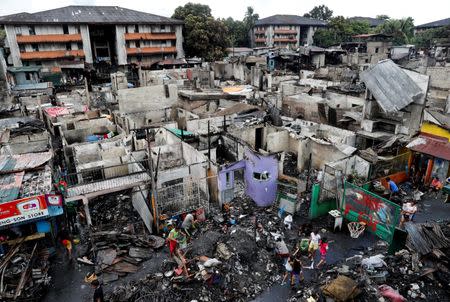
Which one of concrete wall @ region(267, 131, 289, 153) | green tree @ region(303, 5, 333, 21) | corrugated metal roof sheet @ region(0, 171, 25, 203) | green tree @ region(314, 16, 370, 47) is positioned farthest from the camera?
green tree @ region(303, 5, 333, 21)

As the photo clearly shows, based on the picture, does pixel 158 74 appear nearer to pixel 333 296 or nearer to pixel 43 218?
pixel 43 218

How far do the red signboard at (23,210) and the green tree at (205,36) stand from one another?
43.0 meters

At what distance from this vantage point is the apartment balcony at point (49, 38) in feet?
144

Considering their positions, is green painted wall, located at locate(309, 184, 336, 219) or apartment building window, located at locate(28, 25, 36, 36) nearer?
Result: green painted wall, located at locate(309, 184, 336, 219)

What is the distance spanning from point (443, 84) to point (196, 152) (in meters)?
28.1

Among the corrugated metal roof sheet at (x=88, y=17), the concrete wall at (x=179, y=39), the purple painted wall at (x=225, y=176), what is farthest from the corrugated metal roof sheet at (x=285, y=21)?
the purple painted wall at (x=225, y=176)

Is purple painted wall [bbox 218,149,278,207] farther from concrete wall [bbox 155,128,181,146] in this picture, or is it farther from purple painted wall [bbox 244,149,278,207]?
concrete wall [bbox 155,128,181,146]

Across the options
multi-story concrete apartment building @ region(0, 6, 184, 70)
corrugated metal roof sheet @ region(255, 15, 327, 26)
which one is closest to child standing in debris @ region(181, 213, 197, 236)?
multi-story concrete apartment building @ region(0, 6, 184, 70)

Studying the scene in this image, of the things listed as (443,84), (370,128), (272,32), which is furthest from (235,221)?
(272,32)

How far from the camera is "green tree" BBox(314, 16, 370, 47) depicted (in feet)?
229

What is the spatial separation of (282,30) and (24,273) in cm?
7497

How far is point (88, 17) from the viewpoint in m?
48.5

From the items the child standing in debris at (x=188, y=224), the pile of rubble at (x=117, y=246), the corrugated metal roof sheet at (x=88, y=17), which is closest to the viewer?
the pile of rubble at (x=117, y=246)

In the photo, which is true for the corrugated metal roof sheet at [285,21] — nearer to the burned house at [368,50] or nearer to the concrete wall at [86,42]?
the burned house at [368,50]
